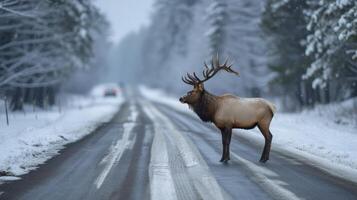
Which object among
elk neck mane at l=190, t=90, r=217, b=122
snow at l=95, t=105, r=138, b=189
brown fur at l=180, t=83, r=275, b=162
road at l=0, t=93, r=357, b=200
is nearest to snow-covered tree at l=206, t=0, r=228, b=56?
snow at l=95, t=105, r=138, b=189

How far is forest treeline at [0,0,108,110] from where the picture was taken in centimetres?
2505

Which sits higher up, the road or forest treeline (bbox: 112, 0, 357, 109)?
forest treeline (bbox: 112, 0, 357, 109)

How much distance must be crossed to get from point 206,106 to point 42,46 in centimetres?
1987

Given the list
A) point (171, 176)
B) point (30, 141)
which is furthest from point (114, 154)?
point (171, 176)

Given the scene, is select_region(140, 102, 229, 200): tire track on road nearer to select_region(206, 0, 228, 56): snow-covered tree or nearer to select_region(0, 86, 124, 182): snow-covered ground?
select_region(0, 86, 124, 182): snow-covered ground

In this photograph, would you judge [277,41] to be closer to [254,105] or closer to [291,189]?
[254,105]

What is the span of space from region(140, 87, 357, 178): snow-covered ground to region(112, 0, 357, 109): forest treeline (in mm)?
1497

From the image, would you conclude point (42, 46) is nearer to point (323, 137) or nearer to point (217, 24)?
point (217, 24)

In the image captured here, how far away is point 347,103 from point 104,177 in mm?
17885

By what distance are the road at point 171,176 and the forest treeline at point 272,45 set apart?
26.4 ft

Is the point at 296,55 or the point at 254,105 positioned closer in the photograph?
the point at 254,105

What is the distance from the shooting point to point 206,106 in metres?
12.6

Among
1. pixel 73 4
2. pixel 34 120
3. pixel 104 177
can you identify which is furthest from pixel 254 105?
pixel 73 4

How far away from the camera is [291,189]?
8688 mm
